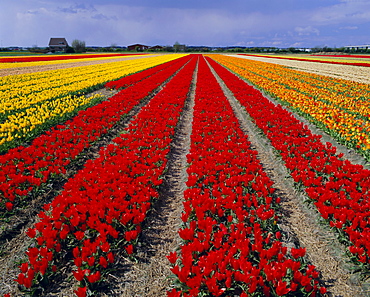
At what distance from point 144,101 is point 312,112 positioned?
332 inches

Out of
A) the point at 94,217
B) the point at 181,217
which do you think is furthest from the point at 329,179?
the point at 94,217

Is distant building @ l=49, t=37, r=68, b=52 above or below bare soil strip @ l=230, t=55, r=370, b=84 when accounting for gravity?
above

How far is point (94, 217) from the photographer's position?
3721 mm

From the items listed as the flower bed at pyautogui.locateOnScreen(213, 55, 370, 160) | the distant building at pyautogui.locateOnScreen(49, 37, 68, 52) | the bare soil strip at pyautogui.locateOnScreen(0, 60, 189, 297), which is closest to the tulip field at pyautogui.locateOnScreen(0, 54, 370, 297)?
the bare soil strip at pyautogui.locateOnScreen(0, 60, 189, 297)

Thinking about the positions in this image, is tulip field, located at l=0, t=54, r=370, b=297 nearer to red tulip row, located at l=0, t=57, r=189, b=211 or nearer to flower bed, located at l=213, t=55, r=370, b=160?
red tulip row, located at l=0, t=57, r=189, b=211

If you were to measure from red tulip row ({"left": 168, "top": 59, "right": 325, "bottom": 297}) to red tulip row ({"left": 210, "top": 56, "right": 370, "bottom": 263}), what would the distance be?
77 cm

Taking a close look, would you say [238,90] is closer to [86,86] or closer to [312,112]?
[312,112]

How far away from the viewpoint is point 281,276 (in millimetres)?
2887

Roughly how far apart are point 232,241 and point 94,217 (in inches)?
79.6

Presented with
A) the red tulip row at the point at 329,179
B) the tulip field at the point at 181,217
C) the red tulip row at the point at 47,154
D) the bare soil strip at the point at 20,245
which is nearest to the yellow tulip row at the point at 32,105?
the tulip field at the point at 181,217

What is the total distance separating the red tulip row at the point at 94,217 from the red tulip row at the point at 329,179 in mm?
3008

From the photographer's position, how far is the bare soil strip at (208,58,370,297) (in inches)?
133

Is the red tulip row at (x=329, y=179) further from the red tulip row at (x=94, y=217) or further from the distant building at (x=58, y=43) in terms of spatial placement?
the distant building at (x=58, y=43)

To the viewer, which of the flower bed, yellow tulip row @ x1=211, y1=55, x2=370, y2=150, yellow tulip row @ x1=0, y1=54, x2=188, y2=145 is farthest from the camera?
yellow tulip row @ x1=211, y1=55, x2=370, y2=150
